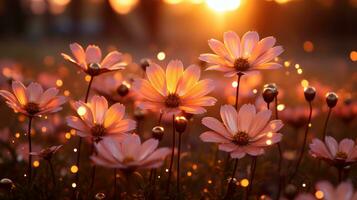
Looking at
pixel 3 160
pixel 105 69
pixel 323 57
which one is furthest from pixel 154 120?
pixel 323 57

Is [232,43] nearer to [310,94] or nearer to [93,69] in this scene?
[310,94]

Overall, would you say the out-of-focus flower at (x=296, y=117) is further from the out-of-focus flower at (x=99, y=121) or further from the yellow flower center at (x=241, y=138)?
the out-of-focus flower at (x=99, y=121)

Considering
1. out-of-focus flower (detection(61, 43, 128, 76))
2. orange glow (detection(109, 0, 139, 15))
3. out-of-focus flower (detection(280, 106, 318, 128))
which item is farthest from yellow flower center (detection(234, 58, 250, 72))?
orange glow (detection(109, 0, 139, 15))

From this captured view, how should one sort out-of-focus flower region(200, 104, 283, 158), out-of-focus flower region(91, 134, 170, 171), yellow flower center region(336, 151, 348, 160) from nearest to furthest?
out-of-focus flower region(91, 134, 170, 171) → out-of-focus flower region(200, 104, 283, 158) → yellow flower center region(336, 151, 348, 160)

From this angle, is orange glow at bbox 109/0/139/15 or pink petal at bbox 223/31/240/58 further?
orange glow at bbox 109/0/139/15

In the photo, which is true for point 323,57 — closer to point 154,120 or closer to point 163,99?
point 154,120

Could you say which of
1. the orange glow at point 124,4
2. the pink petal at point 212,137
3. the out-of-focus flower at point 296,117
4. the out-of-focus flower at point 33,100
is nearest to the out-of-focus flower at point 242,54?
the pink petal at point 212,137

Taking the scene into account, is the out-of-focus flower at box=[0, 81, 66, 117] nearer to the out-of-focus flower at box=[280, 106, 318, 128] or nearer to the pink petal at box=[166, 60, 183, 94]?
the pink petal at box=[166, 60, 183, 94]
